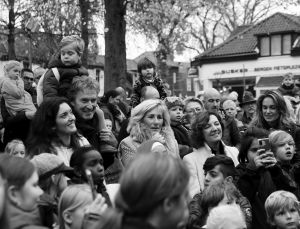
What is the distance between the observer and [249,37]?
148 feet

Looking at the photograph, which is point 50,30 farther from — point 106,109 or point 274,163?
point 274,163

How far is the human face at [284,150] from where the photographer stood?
5.91m

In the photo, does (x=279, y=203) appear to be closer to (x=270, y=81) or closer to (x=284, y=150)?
(x=284, y=150)

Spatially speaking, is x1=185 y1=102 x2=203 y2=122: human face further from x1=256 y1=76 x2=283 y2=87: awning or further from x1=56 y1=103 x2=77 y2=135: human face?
x1=256 y1=76 x2=283 y2=87: awning

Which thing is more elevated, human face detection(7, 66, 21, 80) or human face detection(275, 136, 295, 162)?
human face detection(7, 66, 21, 80)

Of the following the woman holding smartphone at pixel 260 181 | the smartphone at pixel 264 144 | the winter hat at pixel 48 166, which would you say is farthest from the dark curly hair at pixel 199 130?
the winter hat at pixel 48 166

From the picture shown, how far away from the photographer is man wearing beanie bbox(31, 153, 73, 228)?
398 cm

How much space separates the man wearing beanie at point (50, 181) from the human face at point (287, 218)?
180 centimetres

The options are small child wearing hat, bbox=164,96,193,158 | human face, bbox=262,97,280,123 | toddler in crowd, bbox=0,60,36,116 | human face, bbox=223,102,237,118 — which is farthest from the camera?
human face, bbox=223,102,237,118

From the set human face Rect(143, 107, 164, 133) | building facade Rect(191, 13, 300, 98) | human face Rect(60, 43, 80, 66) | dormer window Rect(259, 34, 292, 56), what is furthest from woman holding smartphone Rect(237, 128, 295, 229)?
dormer window Rect(259, 34, 292, 56)

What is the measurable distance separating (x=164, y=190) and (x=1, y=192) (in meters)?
0.78

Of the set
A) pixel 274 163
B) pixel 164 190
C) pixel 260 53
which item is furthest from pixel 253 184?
pixel 260 53

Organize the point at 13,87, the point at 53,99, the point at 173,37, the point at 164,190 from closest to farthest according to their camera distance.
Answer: the point at 164,190 < the point at 53,99 < the point at 13,87 < the point at 173,37

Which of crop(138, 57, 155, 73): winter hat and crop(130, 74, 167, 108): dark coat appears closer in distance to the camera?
crop(130, 74, 167, 108): dark coat
